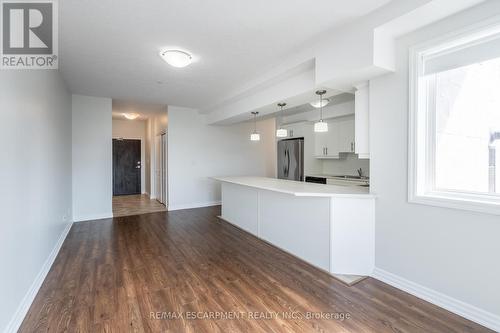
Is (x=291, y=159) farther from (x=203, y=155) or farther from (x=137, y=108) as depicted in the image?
(x=137, y=108)

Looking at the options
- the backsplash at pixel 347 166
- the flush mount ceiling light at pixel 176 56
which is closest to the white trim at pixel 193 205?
the backsplash at pixel 347 166

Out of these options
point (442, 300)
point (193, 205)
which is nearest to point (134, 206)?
point (193, 205)

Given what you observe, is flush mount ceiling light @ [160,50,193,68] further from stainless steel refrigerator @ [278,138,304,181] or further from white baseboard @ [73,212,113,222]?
white baseboard @ [73,212,113,222]

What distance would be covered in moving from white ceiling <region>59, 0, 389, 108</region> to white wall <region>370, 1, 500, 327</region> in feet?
2.36

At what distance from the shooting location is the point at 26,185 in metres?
2.15

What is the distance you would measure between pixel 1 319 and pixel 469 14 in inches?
160

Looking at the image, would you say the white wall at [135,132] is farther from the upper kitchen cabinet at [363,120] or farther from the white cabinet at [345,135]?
the upper kitchen cabinet at [363,120]

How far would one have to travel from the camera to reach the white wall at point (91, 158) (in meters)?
4.96

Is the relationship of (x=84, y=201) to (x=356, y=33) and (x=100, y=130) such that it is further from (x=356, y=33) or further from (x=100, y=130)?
(x=356, y=33)

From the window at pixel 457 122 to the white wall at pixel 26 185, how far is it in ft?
10.9

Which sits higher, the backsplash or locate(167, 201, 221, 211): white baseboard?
the backsplash

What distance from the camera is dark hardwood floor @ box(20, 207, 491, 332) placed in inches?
73.2

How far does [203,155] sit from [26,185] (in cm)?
446

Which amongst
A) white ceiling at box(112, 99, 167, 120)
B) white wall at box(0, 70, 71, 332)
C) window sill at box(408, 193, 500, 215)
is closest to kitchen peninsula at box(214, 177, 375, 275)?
window sill at box(408, 193, 500, 215)
